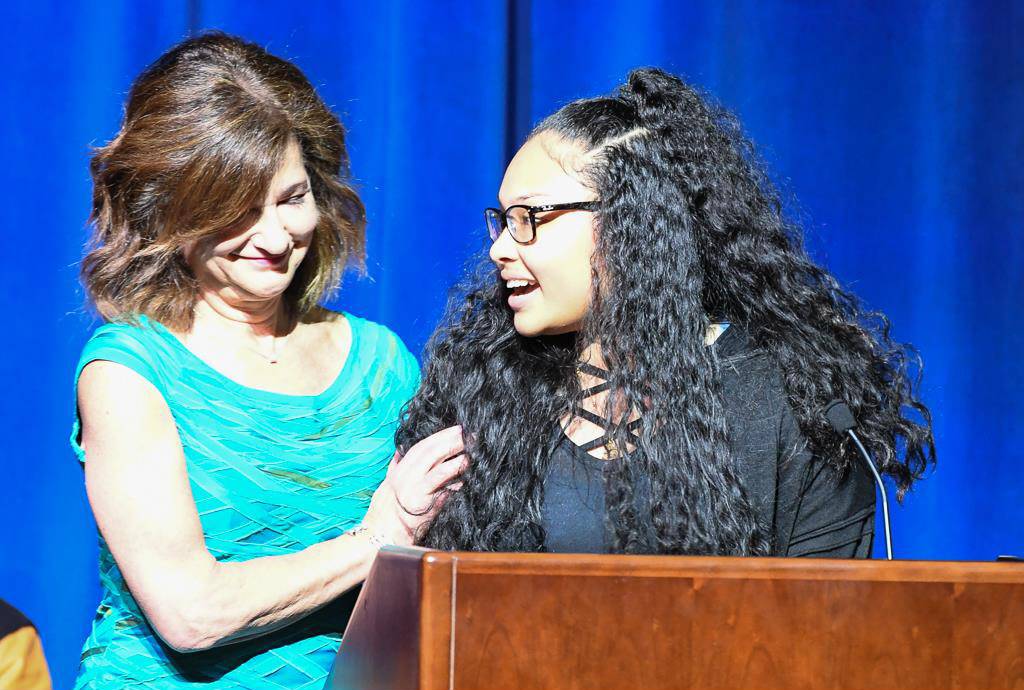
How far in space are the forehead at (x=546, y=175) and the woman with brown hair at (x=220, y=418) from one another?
32cm

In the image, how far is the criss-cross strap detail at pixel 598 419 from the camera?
1360mm

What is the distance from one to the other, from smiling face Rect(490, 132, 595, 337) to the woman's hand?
188mm

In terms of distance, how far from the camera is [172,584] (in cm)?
144

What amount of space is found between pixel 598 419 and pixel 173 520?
0.54 meters

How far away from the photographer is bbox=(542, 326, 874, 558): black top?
4.32 feet

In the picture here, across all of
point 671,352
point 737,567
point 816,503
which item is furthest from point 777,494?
point 737,567

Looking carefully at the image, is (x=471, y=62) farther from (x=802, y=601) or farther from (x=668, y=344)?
(x=802, y=601)

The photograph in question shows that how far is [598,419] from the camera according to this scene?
1.39m

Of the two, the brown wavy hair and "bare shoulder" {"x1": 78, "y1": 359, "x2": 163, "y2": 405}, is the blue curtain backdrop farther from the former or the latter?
"bare shoulder" {"x1": 78, "y1": 359, "x2": 163, "y2": 405}

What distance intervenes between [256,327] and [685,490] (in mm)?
730

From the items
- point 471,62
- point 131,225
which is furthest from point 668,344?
point 471,62

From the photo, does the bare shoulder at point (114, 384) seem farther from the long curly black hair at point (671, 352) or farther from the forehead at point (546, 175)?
the forehead at point (546, 175)

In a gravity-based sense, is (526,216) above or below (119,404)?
above

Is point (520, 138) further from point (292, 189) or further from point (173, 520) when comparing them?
point (173, 520)
